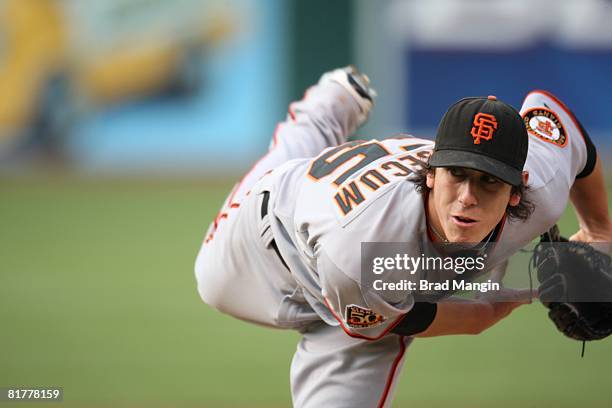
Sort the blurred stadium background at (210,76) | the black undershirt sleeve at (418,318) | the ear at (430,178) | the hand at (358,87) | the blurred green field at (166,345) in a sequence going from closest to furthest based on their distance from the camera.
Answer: the ear at (430,178) → the black undershirt sleeve at (418,318) → the hand at (358,87) → the blurred green field at (166,345) → the blurred stadium background at (210,76)

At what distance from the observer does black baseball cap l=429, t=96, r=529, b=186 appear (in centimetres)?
346

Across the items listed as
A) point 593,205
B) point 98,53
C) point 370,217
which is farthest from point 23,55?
point 370,217

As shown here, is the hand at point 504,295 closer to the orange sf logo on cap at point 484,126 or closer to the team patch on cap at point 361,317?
the team patch on cap at point 361,317

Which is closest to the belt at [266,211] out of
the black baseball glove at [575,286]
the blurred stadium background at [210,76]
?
the black baseball glove at [575,286]

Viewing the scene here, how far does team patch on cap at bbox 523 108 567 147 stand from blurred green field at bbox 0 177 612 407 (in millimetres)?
2054

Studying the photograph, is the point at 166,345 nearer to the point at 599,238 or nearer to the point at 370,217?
the point at 599,238

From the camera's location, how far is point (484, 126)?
352 centimetres

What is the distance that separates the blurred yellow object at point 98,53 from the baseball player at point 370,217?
7581 millimetres

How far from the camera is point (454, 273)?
3871 millimetres

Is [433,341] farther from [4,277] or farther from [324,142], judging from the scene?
[4,277]

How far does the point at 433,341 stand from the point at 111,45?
6.81 m

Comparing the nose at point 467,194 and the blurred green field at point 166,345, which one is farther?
the blurred green field at point 166,345

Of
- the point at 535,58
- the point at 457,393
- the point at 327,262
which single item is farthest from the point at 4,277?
the point at 535,58

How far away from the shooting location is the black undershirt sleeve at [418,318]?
3.94 metres
